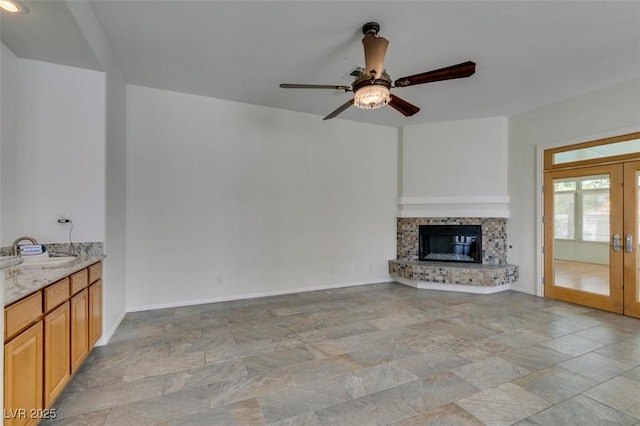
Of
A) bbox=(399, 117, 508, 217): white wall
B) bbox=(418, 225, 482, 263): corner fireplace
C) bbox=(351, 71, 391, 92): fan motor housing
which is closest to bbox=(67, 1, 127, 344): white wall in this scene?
bbox=(351, 71, 391, 92): fan motor housing

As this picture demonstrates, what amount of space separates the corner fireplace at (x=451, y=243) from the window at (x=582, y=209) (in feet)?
4.05

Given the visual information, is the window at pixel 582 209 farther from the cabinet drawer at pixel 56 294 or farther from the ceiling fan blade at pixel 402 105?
the cabinet drawer at pixel 56 294

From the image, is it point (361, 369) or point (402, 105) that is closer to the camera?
point (361, 369)

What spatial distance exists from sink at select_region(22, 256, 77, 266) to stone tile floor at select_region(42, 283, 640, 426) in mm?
965

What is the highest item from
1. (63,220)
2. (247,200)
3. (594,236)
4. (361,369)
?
(247,200)

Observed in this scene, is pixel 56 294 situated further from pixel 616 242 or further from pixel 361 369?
pixel 616 242

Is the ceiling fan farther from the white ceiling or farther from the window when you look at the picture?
the window

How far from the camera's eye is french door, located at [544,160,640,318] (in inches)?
155

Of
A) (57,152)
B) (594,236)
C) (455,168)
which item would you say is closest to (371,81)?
(57,152)

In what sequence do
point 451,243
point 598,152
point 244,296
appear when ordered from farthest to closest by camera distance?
1. point 451,243
2. point 244,296
3. point 598,152

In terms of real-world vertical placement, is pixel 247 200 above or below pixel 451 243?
above

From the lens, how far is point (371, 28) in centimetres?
275

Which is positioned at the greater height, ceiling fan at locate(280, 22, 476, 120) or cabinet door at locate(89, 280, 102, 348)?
ceiling fan at locate(280, 22, 476, 120)

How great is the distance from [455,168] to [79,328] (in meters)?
5.85
